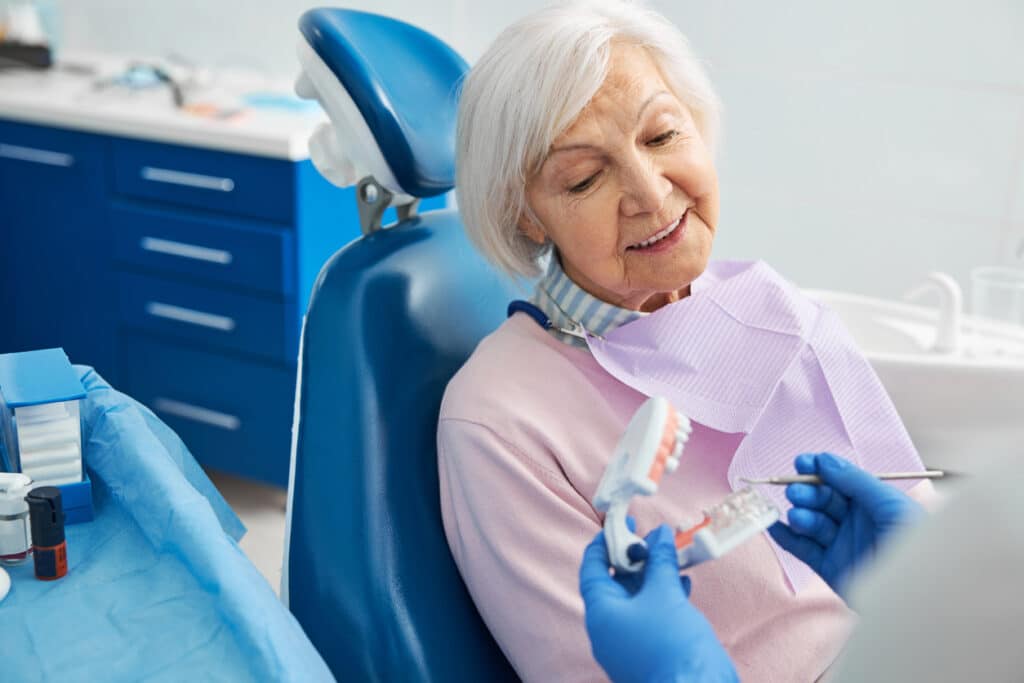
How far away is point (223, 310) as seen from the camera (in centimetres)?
278

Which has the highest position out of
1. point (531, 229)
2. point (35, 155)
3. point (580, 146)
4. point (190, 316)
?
point (580, 146)

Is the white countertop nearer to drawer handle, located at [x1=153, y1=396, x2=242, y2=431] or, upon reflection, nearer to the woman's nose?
drawer handle, located at [x1=153, y1=396, x2=242, y2=431]

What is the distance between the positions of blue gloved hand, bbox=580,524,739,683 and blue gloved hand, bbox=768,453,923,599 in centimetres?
23

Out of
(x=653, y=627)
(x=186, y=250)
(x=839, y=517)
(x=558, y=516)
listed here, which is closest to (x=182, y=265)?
(x=186, y=250)

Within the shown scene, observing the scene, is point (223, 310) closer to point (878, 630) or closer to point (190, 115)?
point (190, 115)

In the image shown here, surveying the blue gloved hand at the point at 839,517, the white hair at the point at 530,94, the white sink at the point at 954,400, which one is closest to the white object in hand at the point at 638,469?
the blue gloved hand at the point at 839,517

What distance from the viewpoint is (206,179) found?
269 centimetres

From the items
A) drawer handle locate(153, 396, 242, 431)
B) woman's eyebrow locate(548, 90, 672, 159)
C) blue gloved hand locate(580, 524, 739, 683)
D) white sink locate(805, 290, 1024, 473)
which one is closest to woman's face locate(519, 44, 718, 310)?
woman's eyebrow locate(548, 90, 672, 159)

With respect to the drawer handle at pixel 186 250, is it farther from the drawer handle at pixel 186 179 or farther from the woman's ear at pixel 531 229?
the woman's ear at pixel 531 229

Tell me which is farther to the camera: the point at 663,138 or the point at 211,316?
the point at 211,316

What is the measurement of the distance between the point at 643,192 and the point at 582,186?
0.25 feet

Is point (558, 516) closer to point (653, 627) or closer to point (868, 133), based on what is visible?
point (653, 627)

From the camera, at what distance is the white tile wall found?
240 cm

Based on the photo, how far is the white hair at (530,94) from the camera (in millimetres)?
1301
